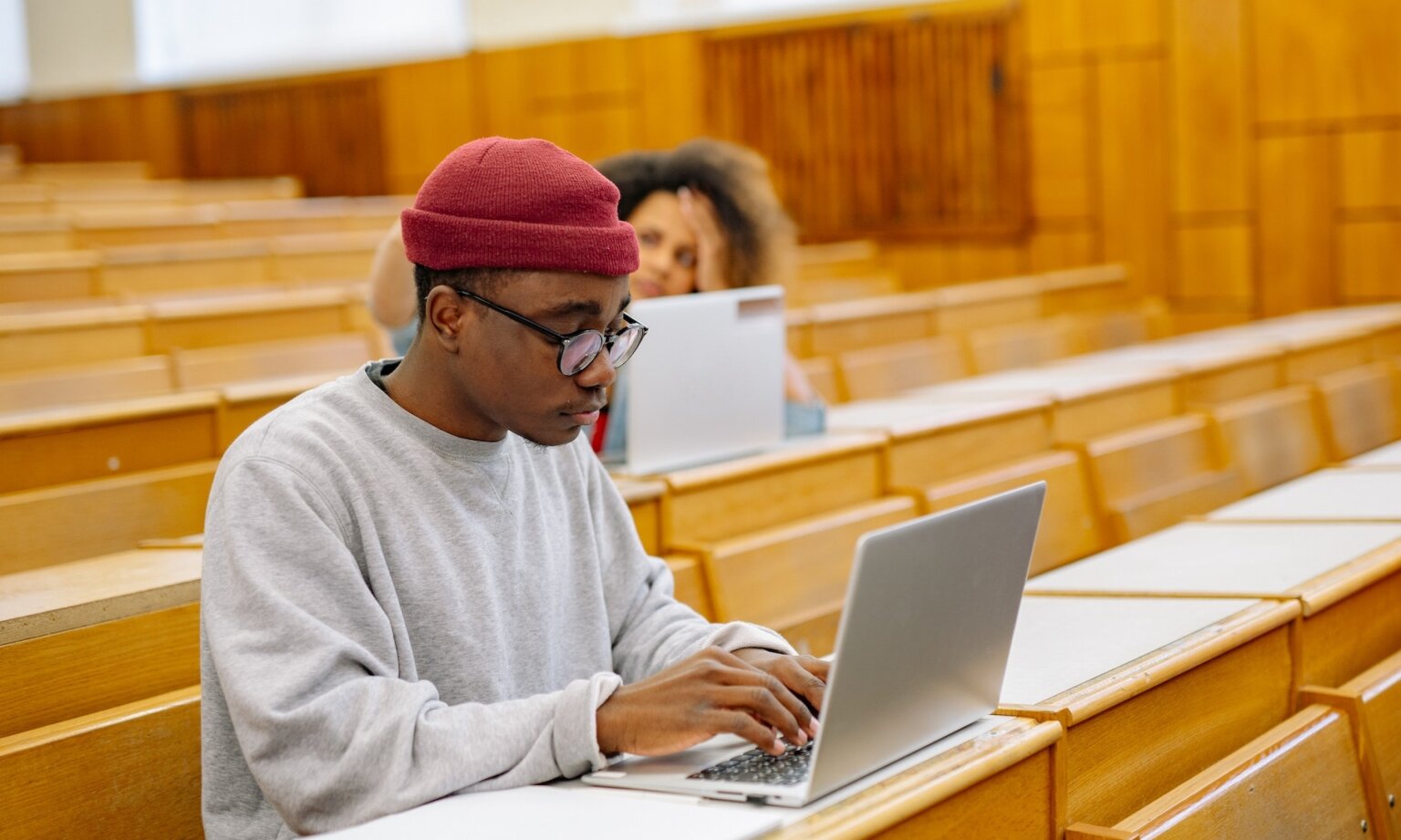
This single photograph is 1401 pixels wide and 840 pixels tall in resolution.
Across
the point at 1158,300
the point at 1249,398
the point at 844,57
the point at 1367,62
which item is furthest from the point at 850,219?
the point at 1249,398

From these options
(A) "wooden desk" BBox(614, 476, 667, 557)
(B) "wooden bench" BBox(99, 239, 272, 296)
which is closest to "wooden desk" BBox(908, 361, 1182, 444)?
(A) "wooden desk" BBox(614, 476, 667, 557)

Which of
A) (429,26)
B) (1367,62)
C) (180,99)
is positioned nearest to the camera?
(1367,62)

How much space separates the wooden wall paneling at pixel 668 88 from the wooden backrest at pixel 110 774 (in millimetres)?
3705

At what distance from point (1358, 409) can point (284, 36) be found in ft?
13.2

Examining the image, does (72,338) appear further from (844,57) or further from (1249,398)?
(844,57)

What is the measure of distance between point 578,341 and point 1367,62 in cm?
330

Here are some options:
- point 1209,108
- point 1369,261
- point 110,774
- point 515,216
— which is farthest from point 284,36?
point 515,216

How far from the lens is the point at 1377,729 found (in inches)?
40.9

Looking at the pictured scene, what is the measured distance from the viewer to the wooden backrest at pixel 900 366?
103 inches

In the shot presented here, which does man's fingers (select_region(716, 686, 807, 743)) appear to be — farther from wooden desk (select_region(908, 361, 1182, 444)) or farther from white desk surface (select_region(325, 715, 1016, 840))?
wooden desk (select_region(908, 361, 1182, 444))

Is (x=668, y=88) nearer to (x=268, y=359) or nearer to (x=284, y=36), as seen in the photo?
(x=284, y=36)

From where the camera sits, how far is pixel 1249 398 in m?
2.34

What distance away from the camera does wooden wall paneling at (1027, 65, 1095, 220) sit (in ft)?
13.0

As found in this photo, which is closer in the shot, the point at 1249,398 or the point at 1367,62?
the point at 1249,398
